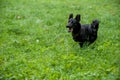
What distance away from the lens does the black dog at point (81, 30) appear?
925cm

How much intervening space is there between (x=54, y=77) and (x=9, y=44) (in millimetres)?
3766

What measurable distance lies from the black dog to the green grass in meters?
0.26

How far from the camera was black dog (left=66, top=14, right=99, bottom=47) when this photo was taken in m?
9.25

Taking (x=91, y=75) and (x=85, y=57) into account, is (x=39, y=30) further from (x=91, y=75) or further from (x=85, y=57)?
(x=91, y=75)

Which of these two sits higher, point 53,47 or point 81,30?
point 81,30

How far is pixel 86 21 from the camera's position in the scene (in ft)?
43.8

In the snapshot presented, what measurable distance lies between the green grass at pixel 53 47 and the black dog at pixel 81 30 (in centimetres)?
A: 26

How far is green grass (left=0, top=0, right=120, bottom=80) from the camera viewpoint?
7.09 meters

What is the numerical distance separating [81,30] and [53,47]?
3.84 ft

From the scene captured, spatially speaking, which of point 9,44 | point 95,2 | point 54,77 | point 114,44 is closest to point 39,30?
point 9,44

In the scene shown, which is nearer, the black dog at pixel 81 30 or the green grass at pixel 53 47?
the green grass at pixel 53 47

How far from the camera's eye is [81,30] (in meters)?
9.55

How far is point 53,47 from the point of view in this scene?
31.5ft

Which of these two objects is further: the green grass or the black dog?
the black dog
